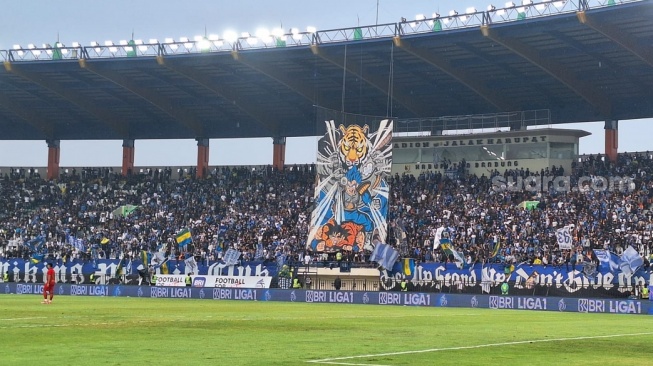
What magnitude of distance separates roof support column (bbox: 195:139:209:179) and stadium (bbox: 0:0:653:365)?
186 millimetres

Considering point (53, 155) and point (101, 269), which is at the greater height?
→ point (53, 155)

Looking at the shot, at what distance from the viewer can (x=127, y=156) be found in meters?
91.3

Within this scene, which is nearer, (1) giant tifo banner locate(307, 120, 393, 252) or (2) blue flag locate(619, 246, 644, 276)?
(2) blue flag locate(619, 246, 644, 276)

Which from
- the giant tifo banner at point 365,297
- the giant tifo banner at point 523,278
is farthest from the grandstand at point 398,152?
the giant tifo banner at point 365,297

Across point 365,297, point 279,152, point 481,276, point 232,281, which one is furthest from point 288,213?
point 365,297

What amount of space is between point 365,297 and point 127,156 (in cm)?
4461

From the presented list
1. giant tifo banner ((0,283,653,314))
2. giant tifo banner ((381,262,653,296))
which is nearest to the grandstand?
giant tifo banner ((381,262,653,296))

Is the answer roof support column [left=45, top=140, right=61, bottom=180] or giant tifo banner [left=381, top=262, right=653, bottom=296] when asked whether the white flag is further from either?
roof support column [left=45, top=140, right=61, bottom=180]

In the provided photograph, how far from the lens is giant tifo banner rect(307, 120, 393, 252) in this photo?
54938mm

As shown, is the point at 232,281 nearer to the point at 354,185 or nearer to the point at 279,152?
the point at 354,185

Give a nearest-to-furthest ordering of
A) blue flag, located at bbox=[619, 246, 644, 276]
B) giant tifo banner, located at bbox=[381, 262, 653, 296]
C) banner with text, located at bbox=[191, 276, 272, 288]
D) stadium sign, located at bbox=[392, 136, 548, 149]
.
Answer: blue flag, located at bbox=[619, 246, 644, 276]
giant tifo banner, located at bbox=[381, 262, 653, 296]
banner with text, located at bbox=[191, 276, 272, 288]
stadium sign, located at bbox=[392, 136, 548, 149]

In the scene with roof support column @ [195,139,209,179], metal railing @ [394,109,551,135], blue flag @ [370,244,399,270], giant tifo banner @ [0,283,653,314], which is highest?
metal railing @ [394,109,551,135]

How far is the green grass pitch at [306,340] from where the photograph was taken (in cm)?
1870

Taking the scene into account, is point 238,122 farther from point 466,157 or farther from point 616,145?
point 616,145
